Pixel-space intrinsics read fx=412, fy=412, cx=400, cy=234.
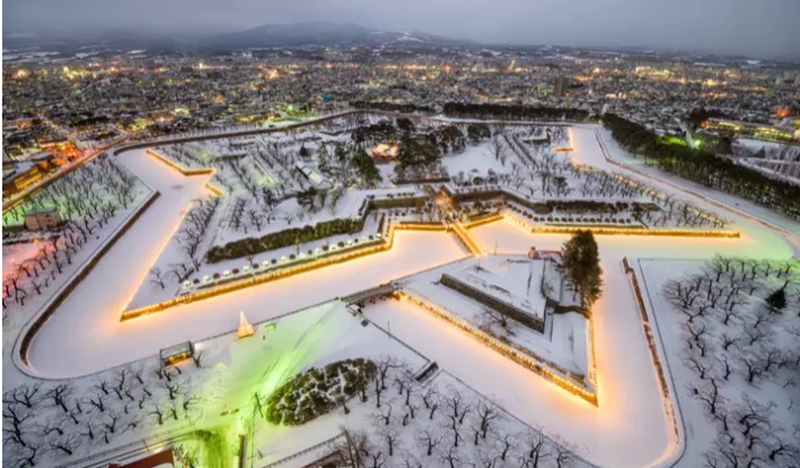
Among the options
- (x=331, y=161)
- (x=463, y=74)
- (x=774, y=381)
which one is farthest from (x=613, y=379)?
(x=463, y=74)

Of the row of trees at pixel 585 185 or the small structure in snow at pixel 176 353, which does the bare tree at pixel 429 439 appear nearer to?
the small structure in snow at pixel 176 353

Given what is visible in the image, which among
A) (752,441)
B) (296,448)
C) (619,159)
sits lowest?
(296,448)

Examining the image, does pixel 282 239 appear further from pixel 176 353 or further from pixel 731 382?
pixel 731 382

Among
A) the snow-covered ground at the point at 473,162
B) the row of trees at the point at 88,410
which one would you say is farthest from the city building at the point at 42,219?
the snow-covered ground at the point at 473,162

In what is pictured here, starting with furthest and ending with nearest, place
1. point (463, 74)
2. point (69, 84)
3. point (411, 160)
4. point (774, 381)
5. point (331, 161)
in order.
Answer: point (463, 74), point (69, 84), point (331, 161), point (411, 160), point (774, 381)

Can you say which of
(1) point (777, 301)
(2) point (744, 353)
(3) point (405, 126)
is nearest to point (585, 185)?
(1) point (777, 301)

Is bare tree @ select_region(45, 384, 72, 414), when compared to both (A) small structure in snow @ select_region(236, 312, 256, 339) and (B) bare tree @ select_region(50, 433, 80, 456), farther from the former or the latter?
(A) small structure in snow @ select_region(236, 312, 256, 339)

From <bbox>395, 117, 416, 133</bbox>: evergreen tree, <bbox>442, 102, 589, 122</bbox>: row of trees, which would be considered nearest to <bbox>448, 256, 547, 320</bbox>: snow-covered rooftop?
<bbox>395, 117, 416, 133</bbox>: evergreen tree

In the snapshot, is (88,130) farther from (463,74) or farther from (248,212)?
(463,74)
